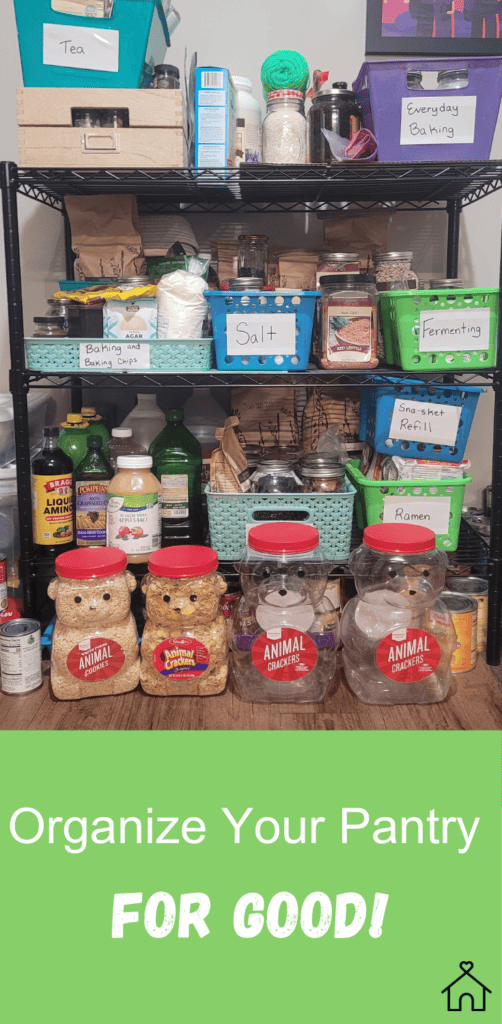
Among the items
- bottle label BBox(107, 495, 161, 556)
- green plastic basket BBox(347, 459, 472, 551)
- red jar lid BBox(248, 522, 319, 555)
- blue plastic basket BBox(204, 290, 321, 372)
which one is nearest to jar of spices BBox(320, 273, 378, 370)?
blue plastic basket BBox(204, 290, 321, 372)

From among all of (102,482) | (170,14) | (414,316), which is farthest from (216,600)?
(170,14)

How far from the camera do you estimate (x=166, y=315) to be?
5.66ft

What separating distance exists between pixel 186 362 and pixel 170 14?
838mm

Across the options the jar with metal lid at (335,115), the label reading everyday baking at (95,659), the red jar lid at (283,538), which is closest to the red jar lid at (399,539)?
the red jar lid at (283,538)

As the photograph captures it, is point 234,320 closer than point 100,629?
No

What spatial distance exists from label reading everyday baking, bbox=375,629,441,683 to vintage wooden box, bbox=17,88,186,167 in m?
1.08

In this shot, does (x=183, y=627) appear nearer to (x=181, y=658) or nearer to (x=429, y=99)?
(x=181, y=658)

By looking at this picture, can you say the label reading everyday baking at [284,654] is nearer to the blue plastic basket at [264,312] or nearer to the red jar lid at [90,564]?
the red jar lid at [90,564]

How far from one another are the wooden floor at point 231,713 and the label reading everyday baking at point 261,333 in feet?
2.40

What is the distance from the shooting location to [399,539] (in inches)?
62.2

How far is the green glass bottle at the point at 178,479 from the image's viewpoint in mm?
1828

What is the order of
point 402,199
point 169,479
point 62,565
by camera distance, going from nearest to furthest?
1. point 62,565
2. point 169,479
3. point 402,199

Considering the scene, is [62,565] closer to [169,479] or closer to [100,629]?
[100,629]

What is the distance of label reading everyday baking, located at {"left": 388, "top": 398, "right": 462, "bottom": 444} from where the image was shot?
1771 mm
